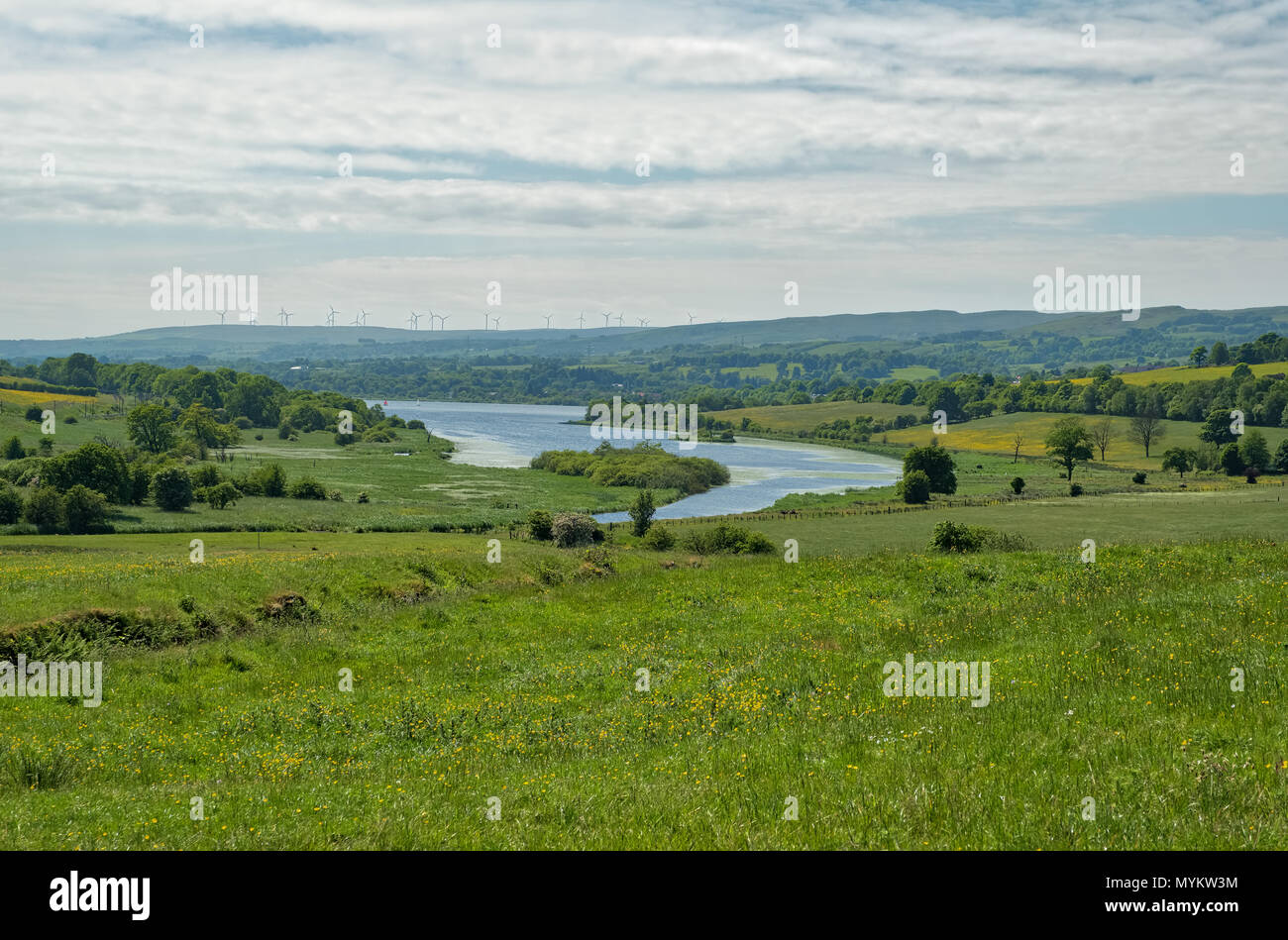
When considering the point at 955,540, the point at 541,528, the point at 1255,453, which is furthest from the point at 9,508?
the point at 1255,453

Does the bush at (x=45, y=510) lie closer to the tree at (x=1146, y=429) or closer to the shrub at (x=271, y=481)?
the shrub at (x=271, y=481)

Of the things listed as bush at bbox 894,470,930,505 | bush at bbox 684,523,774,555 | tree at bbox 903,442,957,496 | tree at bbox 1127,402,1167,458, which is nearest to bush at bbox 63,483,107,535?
bush at bbox 684,523,774,555

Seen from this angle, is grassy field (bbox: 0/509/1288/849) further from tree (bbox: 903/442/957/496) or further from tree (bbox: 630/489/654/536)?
tree (bbox: 903/442/957/496)

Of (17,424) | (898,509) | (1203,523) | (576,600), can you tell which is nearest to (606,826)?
(576,600)

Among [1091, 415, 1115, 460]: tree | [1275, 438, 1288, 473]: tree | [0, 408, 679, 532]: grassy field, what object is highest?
[1091, 415, 1115, 460]: tree

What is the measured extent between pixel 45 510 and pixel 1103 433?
162319 mm

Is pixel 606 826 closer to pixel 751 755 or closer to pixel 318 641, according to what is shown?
pixel 751 755

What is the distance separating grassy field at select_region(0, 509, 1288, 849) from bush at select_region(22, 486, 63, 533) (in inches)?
1881

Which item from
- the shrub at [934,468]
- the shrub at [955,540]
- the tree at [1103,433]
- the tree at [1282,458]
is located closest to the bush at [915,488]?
the shrub at [934,468]

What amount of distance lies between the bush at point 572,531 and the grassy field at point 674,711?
30037mm

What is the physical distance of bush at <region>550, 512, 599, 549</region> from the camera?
70438mm

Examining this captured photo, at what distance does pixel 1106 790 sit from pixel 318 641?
82.5 ft

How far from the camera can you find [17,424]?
6348 inches
